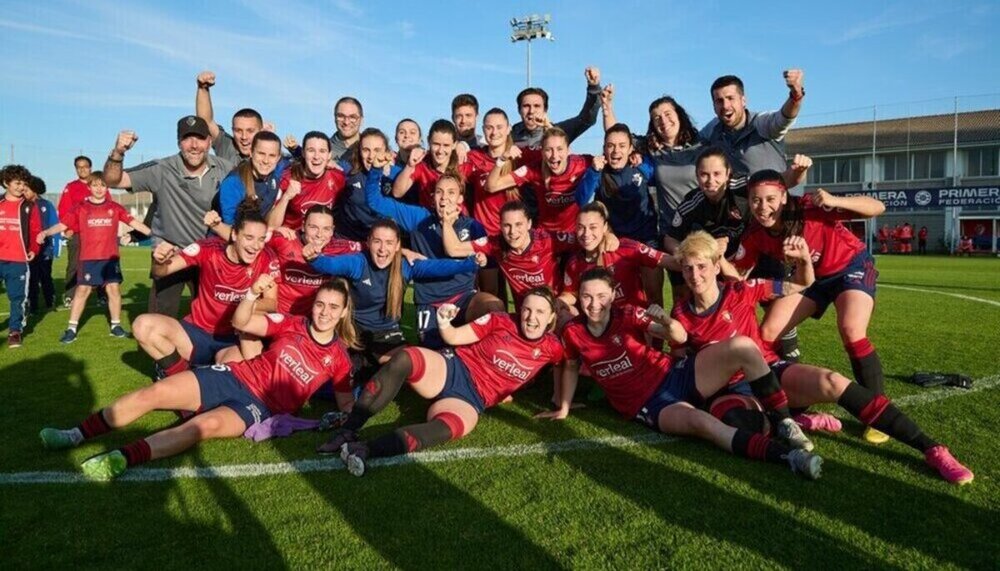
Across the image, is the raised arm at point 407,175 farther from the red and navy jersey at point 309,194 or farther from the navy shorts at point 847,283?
the navy shorts at point 847,283

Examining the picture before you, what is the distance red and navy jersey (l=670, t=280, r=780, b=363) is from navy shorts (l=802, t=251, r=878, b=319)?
0.41 metres

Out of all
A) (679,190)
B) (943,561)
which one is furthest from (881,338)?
(943,561)

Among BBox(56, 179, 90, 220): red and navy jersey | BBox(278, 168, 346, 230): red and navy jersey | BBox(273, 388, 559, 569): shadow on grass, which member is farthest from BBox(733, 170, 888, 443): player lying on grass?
BBox(56, 179, 90, 220): red and navy jersey

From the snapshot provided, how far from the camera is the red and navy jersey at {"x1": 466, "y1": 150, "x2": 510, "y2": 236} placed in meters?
6.43

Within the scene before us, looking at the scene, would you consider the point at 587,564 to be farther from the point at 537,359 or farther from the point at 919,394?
the point at 919,394

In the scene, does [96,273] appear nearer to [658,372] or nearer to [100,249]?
[100,249]

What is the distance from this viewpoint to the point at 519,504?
329cm

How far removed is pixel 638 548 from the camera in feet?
9.30

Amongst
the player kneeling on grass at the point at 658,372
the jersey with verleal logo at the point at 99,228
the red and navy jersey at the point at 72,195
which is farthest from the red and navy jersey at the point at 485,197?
the red and navy jersey at the point at 72,195

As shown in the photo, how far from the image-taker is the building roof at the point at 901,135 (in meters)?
38.2

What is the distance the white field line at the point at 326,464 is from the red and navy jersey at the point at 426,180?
2.76 m

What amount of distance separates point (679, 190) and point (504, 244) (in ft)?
5.76

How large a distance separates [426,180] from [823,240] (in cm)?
345

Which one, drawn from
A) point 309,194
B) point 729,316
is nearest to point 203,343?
point 309,194
